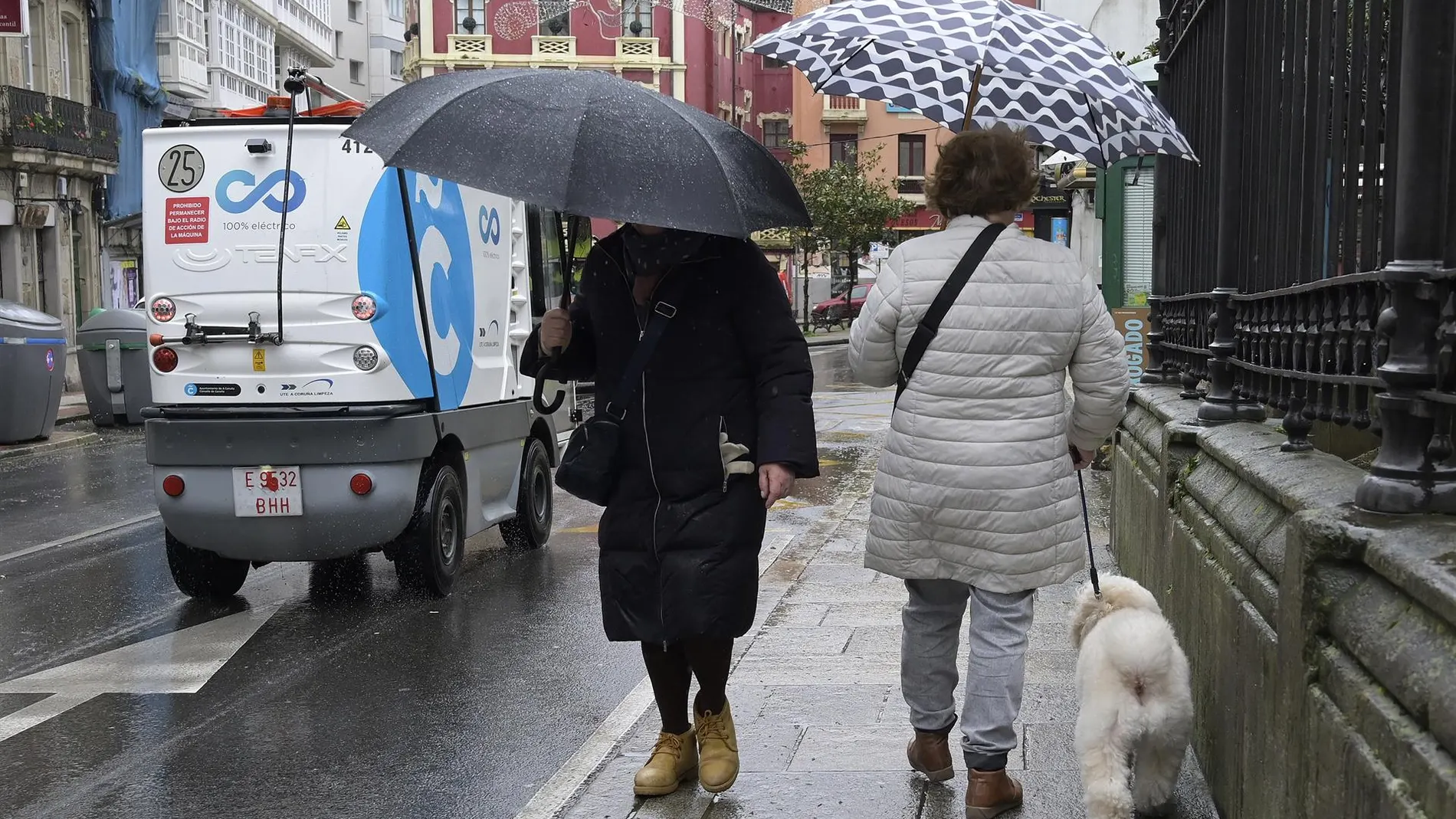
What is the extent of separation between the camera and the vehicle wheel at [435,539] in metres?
7.81

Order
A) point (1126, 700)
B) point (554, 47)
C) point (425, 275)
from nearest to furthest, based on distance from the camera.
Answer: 1. point (1126, 700)
2. point (425, 275)
3. point (554, 47)

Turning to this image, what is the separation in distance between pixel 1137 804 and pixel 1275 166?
203 cm

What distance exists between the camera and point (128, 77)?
35.1m

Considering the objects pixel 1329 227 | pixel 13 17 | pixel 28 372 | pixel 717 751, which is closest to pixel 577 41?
pixel 13 17

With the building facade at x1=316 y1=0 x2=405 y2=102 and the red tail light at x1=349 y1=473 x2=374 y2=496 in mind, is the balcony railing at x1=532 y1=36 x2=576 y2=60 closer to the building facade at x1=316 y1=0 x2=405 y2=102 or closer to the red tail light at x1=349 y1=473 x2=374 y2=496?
the building facade at x1=316 y1=0 x2=405 y2=102

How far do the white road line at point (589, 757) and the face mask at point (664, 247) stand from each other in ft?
5.33

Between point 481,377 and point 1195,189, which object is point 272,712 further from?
point 1195,189

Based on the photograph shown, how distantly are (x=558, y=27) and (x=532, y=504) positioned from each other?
156 feet

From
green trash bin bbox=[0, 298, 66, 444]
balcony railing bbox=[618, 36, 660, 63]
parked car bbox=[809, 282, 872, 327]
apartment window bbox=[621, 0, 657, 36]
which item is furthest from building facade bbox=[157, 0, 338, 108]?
parked car bbox=[809, 282, 872, 327]

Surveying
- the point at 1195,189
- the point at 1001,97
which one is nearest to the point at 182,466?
the point at 1001,97

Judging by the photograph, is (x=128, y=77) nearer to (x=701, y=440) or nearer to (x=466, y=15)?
(x=466, y=15)

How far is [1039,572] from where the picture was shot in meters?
4.14

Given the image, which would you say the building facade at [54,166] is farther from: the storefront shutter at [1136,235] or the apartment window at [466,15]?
the apartment window at [466,15]

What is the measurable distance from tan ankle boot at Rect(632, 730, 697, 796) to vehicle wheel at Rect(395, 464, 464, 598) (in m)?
3.43
